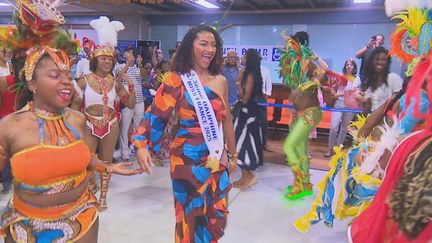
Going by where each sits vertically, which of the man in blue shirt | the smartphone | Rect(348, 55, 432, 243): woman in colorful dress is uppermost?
the smartphone

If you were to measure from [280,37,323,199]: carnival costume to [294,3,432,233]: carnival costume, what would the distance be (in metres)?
1.01

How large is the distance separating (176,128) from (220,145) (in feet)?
1.01

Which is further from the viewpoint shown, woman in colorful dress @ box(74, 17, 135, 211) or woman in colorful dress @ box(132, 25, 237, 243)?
woman in colorful dress @ box(74, 17, 135, 211)

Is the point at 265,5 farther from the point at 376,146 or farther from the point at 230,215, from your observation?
the point at 376,146

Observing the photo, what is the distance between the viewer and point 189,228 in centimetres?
238

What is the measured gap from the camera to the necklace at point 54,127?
1700mm

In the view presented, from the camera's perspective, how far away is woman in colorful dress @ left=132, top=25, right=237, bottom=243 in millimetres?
2322

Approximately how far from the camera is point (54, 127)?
173cm

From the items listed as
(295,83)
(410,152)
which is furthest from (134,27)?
(410,152)

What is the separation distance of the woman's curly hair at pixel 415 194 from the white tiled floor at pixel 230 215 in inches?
90.0

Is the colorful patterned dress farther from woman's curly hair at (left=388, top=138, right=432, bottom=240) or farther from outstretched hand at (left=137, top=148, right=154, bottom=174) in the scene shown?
woman's curly hair at (left=388, top=138, right=432, bottom=240)

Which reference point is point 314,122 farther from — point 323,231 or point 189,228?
point 189,228

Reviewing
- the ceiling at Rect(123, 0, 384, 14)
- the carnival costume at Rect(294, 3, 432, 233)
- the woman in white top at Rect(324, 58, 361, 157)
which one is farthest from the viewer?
the ceiling at Rect(123, 0, 384, 14)

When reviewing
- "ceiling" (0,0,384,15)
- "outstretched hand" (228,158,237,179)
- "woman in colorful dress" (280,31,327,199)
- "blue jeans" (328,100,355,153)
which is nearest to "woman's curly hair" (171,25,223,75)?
"outstretched hand" (228,158,237,179)
